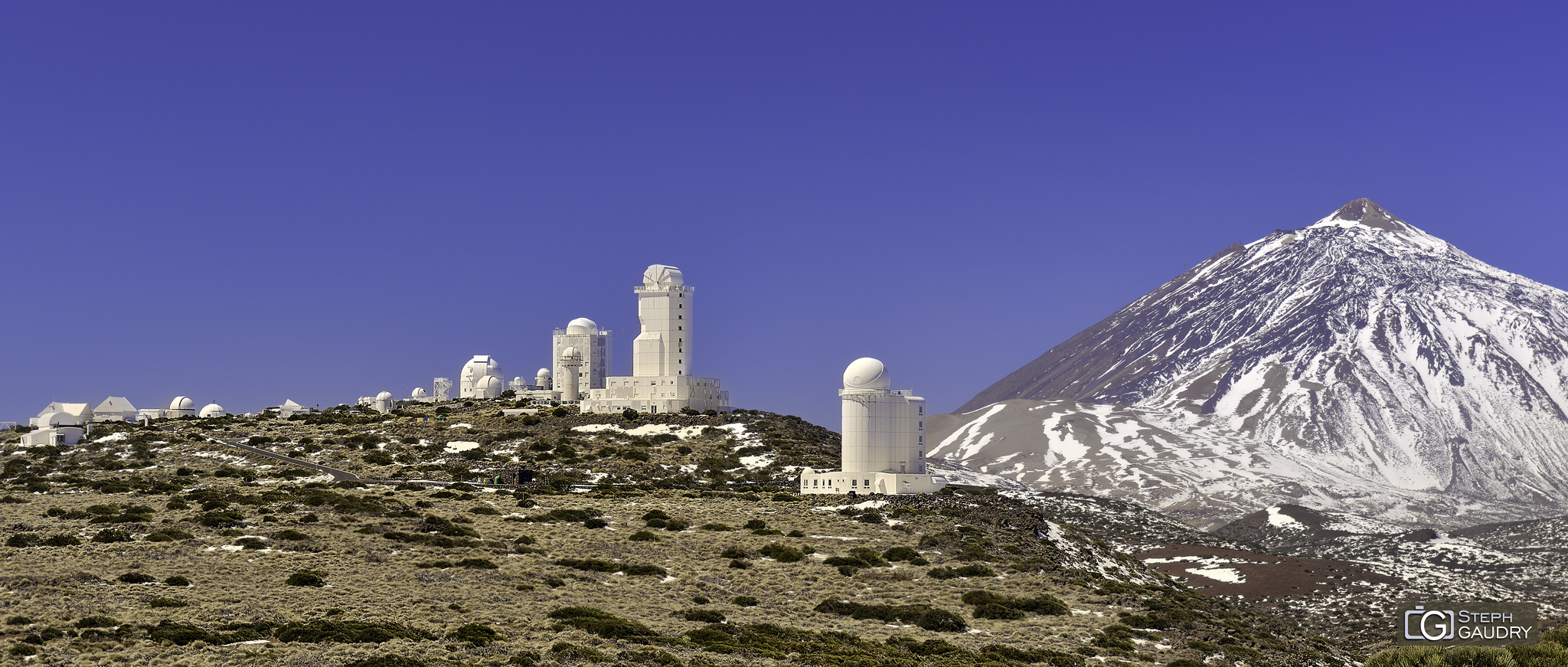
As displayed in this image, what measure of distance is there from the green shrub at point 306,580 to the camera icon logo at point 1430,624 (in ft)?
173

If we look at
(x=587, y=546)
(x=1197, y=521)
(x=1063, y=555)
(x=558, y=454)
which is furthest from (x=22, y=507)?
(x=1197, y=521)

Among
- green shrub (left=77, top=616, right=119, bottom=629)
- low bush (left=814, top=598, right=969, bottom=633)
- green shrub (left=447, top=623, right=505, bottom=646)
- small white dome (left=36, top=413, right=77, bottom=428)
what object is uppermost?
small white dome (left=36, top=413, right=77, bottom=428)

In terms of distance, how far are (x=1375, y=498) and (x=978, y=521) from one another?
161541 mm

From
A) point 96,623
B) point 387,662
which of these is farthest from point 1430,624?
point 96,623

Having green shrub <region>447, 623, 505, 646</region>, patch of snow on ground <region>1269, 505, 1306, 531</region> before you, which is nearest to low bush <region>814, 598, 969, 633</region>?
green shrub <region>447, 623, 505, 646</region>

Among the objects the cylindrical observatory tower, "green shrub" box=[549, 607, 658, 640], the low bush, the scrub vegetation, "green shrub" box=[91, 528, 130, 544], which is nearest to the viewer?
the scrub vegetation

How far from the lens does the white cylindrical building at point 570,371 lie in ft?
375

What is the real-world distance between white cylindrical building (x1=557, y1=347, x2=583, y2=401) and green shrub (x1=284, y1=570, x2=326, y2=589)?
70.2 meters

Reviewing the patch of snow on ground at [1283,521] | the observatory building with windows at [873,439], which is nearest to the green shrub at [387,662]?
the observatory building with windows at [873,439]

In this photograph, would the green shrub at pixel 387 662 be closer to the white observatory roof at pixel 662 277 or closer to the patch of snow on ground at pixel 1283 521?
the white observatory roof at pixel 662 277

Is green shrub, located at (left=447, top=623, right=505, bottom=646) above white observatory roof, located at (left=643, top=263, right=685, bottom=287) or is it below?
below

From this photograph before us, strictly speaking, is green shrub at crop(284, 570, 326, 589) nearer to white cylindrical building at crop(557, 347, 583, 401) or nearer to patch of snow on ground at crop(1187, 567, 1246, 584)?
patch of snow on ground at crop(1187, 567, 1246, 584)

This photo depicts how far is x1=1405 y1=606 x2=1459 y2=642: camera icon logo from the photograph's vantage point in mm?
67938

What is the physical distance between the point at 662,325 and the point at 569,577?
5504 cm
